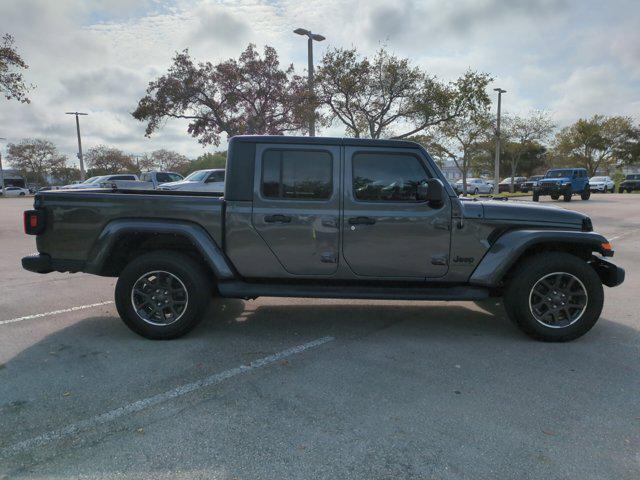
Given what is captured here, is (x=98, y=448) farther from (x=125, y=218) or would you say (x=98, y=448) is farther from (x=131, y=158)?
(x=131, y=158)

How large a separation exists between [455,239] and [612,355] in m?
1.71

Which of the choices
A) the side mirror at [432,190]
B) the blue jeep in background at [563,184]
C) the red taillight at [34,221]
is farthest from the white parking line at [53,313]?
the blue jeep in background at [563,184]

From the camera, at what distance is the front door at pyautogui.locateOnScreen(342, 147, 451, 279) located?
424 cm

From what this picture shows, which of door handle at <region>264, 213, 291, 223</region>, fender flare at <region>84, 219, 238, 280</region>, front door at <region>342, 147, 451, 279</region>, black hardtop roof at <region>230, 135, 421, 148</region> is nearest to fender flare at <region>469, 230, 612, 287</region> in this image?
front door at <region>342, 147, 451, 279</region>

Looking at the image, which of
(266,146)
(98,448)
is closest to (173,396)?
(98,448)

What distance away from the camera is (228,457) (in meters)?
2.51

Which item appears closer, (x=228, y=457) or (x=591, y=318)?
(x=228, y=457)

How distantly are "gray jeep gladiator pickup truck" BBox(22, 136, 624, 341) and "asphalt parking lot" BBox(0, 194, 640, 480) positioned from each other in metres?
0.46

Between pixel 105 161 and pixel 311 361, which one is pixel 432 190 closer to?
pixel 311 361

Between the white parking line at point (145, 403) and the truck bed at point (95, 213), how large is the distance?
128 centimetres

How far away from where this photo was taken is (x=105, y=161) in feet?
236

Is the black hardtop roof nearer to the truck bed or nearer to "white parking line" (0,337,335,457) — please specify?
the truck bed

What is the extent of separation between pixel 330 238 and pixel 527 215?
1926mm

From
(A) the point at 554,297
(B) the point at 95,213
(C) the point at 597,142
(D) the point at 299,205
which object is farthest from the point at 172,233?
(C) the point at 597,142
